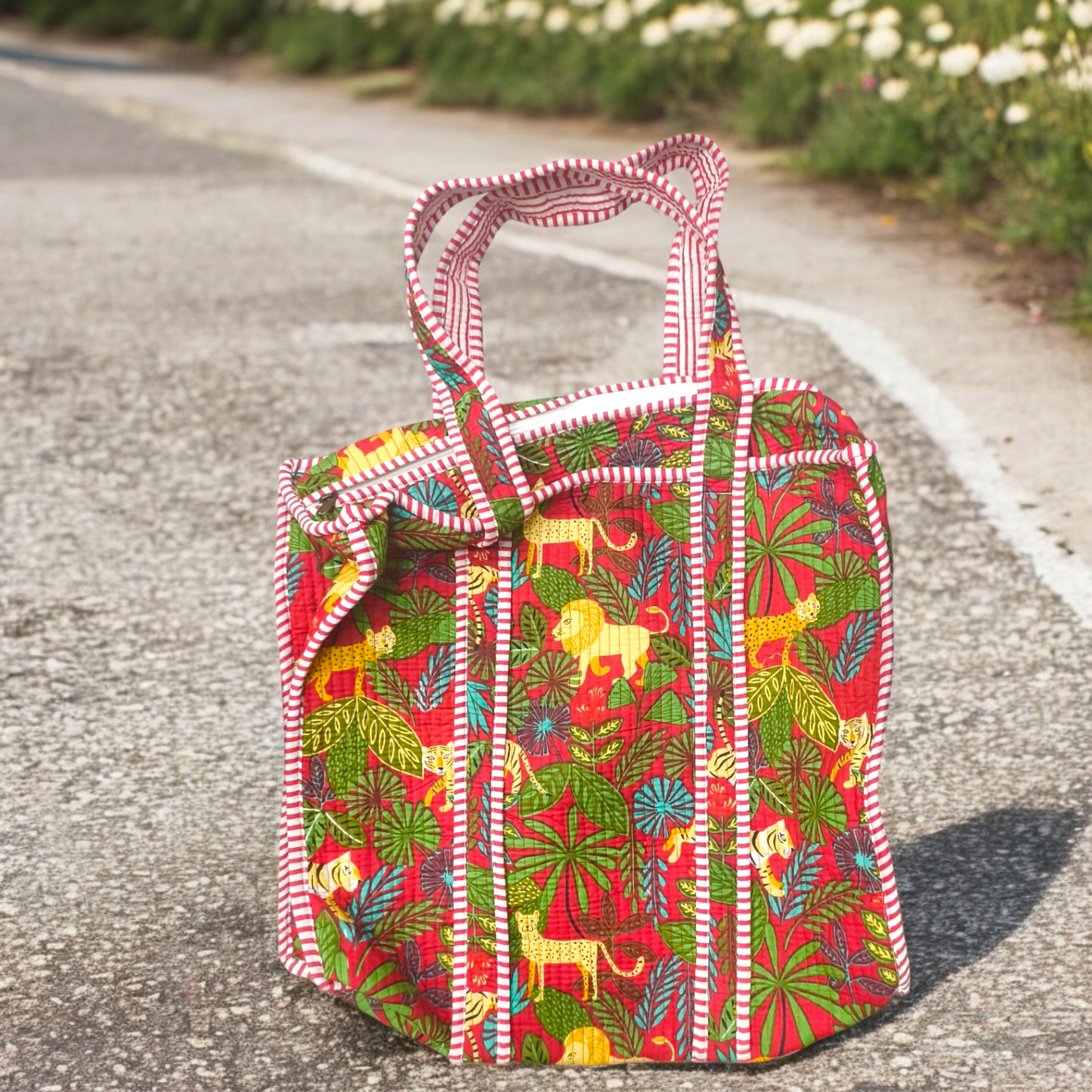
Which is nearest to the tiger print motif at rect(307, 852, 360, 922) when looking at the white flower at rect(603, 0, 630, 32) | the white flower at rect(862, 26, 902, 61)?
the white flower at rect(862, 26, 902, 61)

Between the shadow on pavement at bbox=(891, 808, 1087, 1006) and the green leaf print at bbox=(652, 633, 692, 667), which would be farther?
the shadow on pavement at bbox=(891, 808, 1087, 1006)

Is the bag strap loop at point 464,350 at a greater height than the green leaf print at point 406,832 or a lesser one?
greater

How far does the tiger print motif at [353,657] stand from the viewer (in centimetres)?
221

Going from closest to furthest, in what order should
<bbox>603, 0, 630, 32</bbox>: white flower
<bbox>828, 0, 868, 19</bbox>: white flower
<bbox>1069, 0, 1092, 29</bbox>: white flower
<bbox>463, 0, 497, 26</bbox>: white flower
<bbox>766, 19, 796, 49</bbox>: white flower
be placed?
1. <bbox>1069, 0, 1092, 29</bbox>: white flower
2. <bbox>828, 0, 868, 19</bbox>: white flower
3. <bbox>766, 19, 796, 49</bbox>: white flower
4. <bbox>603, 0, 630, 32</bbox>: white flower
5. <bbox>463, 0, 497, 26</bbox>: white flower

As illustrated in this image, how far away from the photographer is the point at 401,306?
6566 millimetres

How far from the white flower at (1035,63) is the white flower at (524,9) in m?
5.39

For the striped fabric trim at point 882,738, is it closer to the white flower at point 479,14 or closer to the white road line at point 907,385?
the white road line at point 907,385

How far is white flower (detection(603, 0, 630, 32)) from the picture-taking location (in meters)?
11.3

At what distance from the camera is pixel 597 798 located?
2209mm

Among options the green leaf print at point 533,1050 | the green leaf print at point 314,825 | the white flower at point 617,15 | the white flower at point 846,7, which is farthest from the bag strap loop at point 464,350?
the white flower at point 617,15

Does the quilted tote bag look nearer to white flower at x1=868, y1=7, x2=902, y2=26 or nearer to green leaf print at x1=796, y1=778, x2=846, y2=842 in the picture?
green leaf print at x1=796, y1=778, x2=846, y2=842

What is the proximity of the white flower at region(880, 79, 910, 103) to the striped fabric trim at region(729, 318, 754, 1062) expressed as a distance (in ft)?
22.2

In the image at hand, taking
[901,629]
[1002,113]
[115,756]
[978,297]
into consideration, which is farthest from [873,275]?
[115,756]

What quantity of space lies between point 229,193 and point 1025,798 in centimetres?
688
